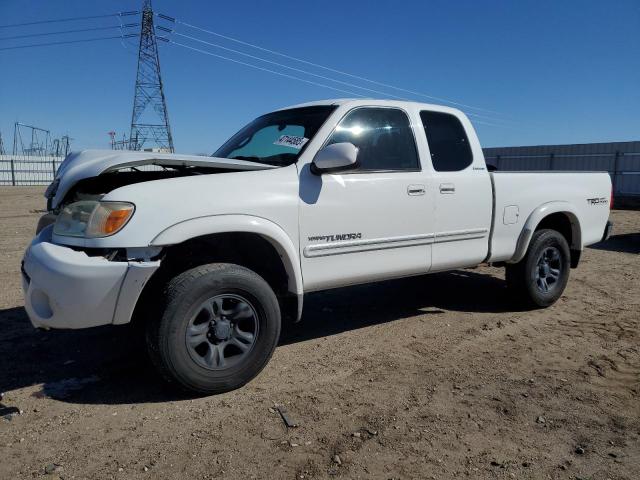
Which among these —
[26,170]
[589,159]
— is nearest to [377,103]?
[589,159]

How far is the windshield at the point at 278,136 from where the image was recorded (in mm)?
3961

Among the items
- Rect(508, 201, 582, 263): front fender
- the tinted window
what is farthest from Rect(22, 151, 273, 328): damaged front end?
Rect(508, 201, 582, 263): front fender

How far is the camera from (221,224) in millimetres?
3230

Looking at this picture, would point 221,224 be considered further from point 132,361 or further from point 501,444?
point 501,444

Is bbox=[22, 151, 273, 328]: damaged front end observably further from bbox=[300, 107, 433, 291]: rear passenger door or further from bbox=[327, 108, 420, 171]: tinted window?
bbox=[327, 108, 420, 171]: tinted window

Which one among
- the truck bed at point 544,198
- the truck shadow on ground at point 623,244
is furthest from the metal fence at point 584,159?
the truck bed at point 544,198

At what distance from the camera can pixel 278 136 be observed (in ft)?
14.0

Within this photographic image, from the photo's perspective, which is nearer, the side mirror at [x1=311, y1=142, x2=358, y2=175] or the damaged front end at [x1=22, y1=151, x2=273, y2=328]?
the damaged front end at [x1=22, y1=151, x2=273, y2=328]

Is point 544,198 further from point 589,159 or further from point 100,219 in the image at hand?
point 589,159

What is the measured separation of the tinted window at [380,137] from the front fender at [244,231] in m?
0.93

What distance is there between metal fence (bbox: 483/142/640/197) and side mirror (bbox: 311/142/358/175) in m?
18.2

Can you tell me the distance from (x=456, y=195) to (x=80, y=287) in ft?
10.3

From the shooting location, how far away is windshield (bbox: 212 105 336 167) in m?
3.96

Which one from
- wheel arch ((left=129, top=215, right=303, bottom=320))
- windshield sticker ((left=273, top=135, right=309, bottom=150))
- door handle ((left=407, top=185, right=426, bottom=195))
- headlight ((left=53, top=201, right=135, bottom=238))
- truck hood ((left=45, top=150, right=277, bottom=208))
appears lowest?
wheel arch ((left=129, top=215, right=303, bottom=320))
